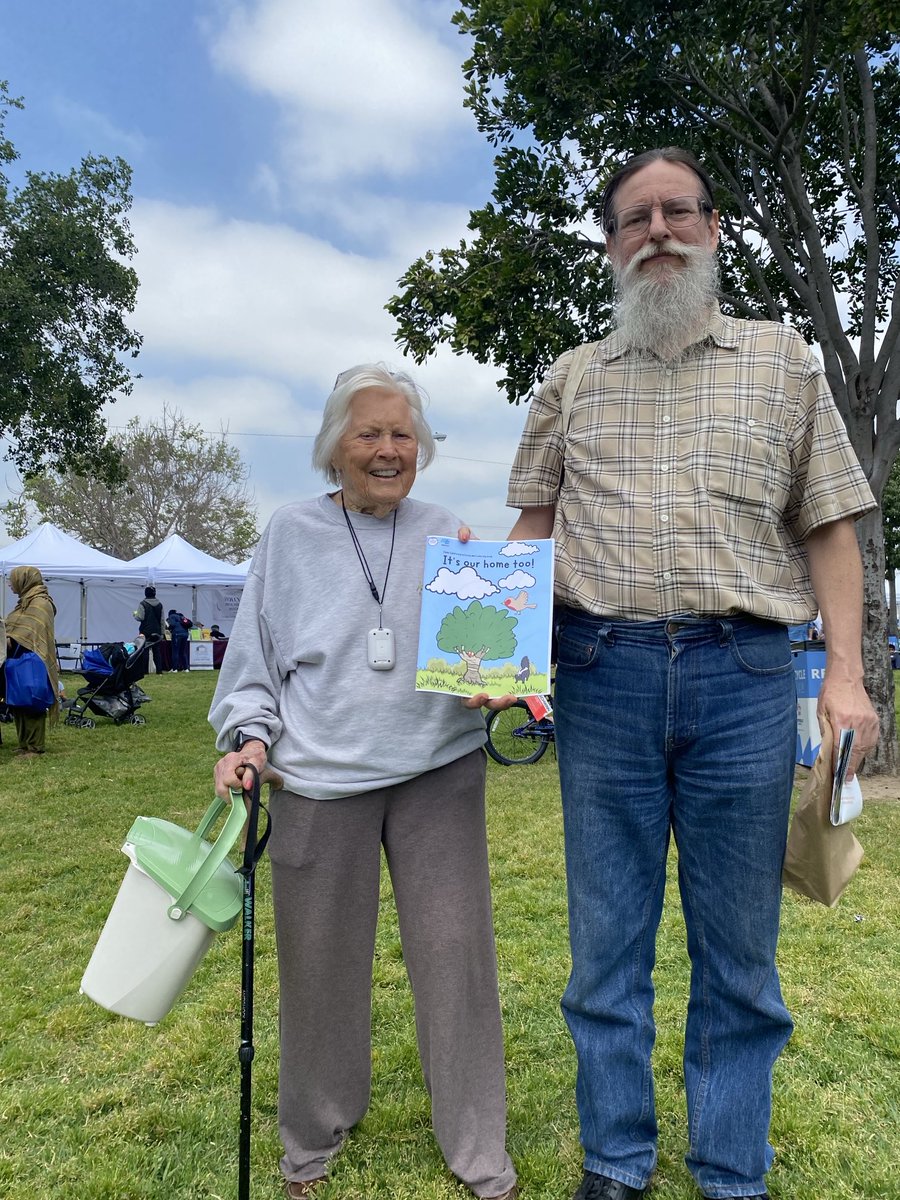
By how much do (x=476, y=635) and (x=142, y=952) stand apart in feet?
3.11

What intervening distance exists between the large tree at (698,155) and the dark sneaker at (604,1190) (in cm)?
516

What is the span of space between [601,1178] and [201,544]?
38.4 metres

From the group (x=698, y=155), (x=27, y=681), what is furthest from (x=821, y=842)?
(x=27, y=681)

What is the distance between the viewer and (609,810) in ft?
6.28

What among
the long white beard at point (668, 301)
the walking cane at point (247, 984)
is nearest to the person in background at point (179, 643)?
the walking cane at point (247, 984)

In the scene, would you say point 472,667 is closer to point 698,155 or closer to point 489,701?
point 489,701

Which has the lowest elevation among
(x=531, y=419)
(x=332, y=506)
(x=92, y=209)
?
(x=332, y=506)

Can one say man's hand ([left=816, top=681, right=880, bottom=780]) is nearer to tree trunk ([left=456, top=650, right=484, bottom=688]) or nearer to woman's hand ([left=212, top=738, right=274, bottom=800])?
tree trunk ([left=456, top=650, right=484, bottom=688])

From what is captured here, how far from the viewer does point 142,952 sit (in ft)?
5.77

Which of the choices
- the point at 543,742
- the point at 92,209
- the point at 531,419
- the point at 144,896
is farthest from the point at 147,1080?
the point at 92,209

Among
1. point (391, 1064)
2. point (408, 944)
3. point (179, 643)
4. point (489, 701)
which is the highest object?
point (489, 701)

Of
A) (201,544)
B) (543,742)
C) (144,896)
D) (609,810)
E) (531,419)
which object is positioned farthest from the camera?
(201,544)

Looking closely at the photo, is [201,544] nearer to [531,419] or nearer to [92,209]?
[92,209]

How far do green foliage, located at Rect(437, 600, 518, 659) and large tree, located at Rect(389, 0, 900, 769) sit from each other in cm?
520
